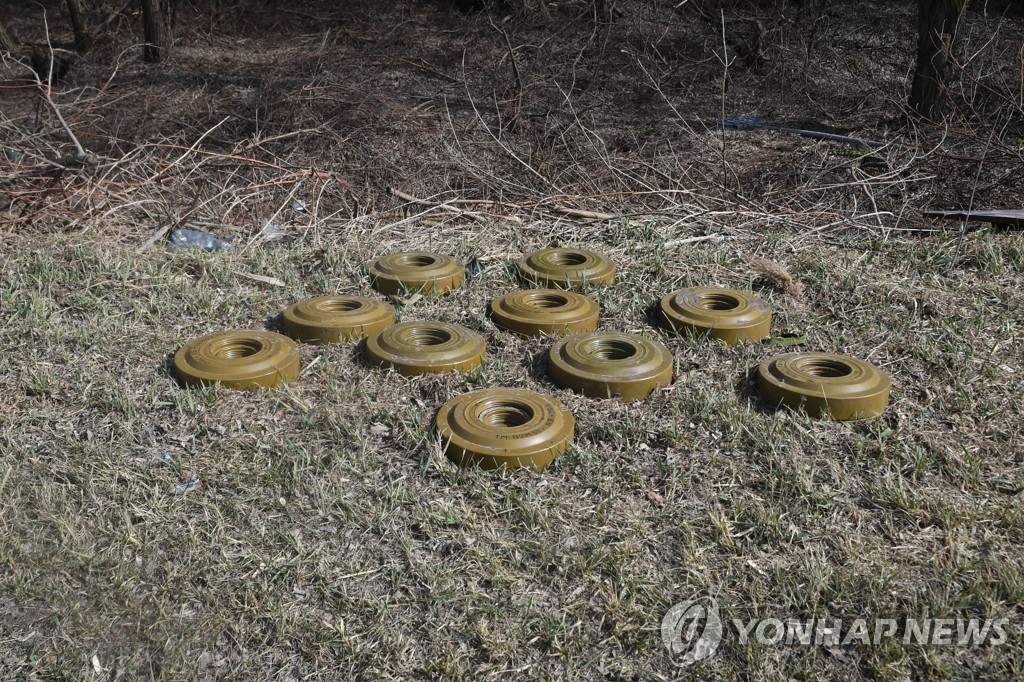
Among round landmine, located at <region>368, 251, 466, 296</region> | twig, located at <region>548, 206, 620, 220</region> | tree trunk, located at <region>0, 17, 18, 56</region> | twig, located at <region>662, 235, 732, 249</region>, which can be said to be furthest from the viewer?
tree trunk, located at <region>0, 17, 18, 56</region>

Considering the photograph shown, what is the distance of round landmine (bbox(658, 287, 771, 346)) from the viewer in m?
4.05

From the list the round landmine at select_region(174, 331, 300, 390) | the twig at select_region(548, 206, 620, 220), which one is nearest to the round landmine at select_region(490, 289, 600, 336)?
the round landmine at select_region(174, 331, 300, 390)

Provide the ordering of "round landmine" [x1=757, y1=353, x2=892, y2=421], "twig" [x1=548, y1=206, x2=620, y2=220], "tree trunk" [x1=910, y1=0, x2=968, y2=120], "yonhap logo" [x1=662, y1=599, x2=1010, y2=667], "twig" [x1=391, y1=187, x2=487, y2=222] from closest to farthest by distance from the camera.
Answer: "yonhap logo" [x1=662, y1=599, x2=1010, y2=667]
"round landmine" [x1=757, y1=353, x2=892, y2=421]
"twig" [x1=548, y1=206, x2=620, y2=220]
"twig" [x1=391, y1=187, x2=487, y2=222]
"tree trunk" [x1=910, y1=0, x2=968, y2=120]

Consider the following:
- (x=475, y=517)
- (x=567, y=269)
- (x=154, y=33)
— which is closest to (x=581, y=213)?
(x=567, y=269)

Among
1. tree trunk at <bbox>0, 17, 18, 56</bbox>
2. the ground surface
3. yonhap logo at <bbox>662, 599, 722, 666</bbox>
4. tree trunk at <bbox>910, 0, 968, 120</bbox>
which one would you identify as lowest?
yonhap logo at <bbox>662, 599, 722, 666</bbox>

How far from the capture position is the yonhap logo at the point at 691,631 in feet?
8.20

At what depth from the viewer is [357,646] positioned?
100 inches

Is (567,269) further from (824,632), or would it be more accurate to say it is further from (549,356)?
(824,632)

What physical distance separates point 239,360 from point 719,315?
225cm

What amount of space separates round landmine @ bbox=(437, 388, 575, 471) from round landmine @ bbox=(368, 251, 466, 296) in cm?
130

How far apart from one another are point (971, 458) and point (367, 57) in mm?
8970

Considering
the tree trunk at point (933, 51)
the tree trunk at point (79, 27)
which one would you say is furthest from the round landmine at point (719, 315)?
the tree trunk at point (79, 27)

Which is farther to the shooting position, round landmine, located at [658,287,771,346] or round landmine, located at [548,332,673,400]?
round landmine, located at [658,287,771,346]

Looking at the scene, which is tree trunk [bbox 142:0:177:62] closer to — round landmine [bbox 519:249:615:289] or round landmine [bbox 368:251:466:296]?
round landmine [bbox 368:251:466:296]
